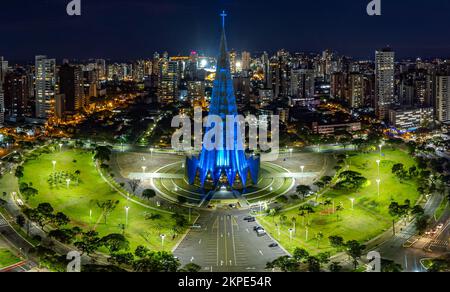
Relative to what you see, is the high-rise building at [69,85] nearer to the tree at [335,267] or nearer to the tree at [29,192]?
the tree at [29,192]

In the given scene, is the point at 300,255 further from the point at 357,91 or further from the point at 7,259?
the point at 357,91

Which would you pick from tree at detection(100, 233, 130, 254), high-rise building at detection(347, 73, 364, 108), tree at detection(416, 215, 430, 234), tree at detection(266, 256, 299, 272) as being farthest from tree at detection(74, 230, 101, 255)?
high-rise building at detection(347, 73, 364, 108)

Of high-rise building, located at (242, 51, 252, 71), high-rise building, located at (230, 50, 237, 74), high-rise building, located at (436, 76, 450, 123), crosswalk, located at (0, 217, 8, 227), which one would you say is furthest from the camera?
high-rise building, located at (242, 51, 252, 71)

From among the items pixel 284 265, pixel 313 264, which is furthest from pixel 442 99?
pixel 284 265

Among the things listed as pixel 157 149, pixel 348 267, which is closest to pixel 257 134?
pixel 157 149

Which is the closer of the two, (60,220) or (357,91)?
(60,220)

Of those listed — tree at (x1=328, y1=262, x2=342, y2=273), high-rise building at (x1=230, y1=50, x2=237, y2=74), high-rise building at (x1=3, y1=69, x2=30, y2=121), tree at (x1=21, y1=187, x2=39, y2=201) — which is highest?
high-rise building at (x1=230, y1=50, x2=237, y2=74)

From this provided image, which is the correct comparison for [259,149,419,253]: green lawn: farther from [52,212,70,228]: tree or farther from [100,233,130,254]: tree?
[52,212,70,228]: tree
